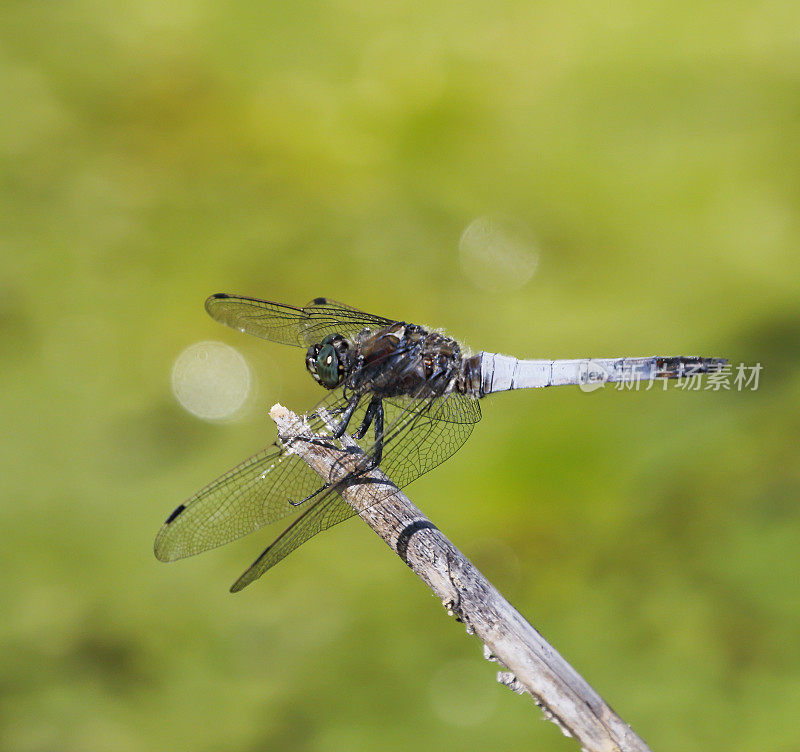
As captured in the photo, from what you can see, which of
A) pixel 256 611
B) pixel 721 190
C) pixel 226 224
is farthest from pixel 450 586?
pixel 721 190

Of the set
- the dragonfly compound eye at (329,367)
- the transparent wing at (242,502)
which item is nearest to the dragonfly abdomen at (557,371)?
the dragonfly compound eye at (329,367)

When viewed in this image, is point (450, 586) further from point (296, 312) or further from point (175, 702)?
point (296, 312)

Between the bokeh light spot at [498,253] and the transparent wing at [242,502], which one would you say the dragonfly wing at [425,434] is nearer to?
the transparent wing at [242,502]

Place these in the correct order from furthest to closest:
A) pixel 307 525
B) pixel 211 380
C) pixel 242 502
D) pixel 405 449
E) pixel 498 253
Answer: pixel 498 253 < pixel 211 380 < pixel 405 449 < pixel 242 502 < pixel 307 525

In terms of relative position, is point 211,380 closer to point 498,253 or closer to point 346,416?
point 346,416

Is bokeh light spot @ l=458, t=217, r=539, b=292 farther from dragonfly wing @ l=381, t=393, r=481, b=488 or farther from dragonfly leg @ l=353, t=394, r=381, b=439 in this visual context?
dragonfly leg @ l=353, t=394, r=381, b=439

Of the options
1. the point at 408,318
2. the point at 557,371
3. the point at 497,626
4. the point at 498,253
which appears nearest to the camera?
the point at 497,626

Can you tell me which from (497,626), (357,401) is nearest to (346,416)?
(357,401)
